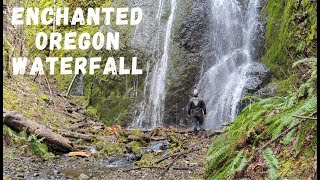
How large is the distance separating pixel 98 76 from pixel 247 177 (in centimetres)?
1293

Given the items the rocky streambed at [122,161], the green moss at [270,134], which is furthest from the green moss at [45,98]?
the green moss at [270,134]

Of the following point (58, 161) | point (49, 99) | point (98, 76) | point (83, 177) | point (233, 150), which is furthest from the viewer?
point (98, 76)

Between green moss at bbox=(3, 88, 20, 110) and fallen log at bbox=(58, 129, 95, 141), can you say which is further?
green moss at bbox=(3, 88, 20, 110)

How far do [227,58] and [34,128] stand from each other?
885cm

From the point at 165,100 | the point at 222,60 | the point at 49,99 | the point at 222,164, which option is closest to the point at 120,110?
the point at 165,100

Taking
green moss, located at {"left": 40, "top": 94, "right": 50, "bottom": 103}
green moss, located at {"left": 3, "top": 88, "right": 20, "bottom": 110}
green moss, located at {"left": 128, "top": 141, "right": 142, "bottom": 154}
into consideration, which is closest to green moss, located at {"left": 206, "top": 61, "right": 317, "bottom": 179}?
green moss, located at {"left": 128, "top": 141, "right": 142, "bottom": 154}

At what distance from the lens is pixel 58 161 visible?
26.6ft

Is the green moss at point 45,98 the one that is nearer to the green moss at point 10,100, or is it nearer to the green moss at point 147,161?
the green moss at point 10,100

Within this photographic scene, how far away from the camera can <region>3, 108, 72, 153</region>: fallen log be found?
8.29 meters

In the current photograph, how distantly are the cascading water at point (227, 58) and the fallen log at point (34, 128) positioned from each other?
6.31m

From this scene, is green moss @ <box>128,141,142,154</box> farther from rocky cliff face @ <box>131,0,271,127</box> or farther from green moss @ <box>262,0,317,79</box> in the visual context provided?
green moss @ <box>262,0,317,79</box>

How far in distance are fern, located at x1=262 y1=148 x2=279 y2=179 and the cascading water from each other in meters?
9.84

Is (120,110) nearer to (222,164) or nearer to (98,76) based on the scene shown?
(98,76)

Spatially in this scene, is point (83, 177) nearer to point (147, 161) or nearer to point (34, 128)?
point (147, 161)
